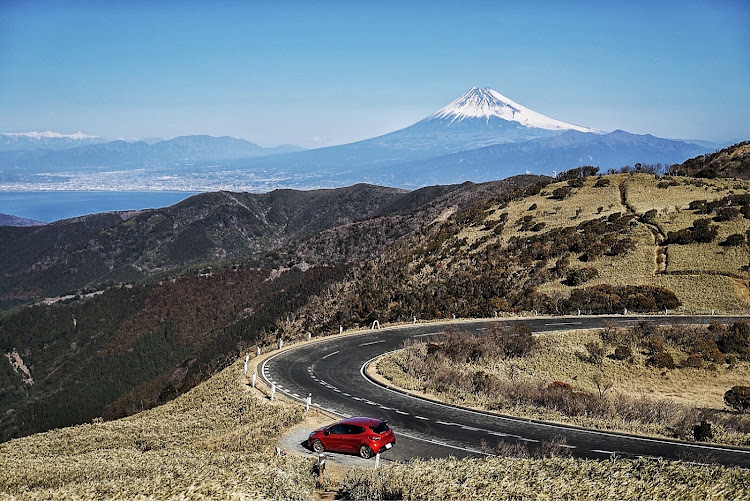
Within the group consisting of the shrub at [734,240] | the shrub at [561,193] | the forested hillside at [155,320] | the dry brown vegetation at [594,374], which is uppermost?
the shrub at [561,193]

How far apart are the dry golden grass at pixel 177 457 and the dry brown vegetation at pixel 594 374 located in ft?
29.0

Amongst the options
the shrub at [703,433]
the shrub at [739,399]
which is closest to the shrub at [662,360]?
the shrub at [739,399]

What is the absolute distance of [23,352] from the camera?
139 m

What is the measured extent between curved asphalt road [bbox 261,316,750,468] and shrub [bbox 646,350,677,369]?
200 inches

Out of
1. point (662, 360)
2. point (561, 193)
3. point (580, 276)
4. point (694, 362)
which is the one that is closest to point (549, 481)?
point (662, 360)

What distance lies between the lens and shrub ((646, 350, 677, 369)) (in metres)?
28.3

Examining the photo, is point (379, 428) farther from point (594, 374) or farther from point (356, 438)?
point (594, 374)

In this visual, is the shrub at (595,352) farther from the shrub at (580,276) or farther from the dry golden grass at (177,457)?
the dry golden grass at (177,457)

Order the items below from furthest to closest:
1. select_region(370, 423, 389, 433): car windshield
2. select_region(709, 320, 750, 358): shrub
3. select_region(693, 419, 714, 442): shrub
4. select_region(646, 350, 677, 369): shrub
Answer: select_region(709, 320, 750, 358): shrub, select_region(646, 350, 677, 369): shrub, select_region(693, 419, 714, 442): shrub, select_region(370, 423, 389, 433): car windshield

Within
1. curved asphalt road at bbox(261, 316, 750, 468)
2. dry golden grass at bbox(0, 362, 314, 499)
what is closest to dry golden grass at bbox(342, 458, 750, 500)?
dry golden grass at bbox(0, 362, 314, 499)

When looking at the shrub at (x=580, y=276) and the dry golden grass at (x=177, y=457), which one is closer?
the dry golden grass at (x=177, y=457)

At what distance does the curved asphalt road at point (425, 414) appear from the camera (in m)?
16.7

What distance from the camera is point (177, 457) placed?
15.1m

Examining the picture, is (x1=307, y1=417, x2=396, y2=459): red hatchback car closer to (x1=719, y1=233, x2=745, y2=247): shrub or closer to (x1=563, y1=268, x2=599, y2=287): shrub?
(x1=563, y1=268, x2=599, y2=287): shrub
